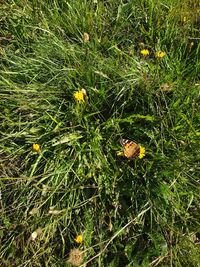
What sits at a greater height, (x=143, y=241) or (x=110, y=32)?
(x=110, y=32)

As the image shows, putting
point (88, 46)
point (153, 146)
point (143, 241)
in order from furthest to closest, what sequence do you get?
point (88, 46) → point (153, 146) → point (143, 241)

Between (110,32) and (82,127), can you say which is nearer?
(82,127)

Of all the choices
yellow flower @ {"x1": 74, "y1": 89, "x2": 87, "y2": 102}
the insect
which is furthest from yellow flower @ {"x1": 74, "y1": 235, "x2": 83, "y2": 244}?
yellow flower @ {"x1": 74, "y1": 89, "x2": 87, "y2": 102}

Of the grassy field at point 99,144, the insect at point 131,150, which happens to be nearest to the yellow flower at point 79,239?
the grassy field at point 99,144

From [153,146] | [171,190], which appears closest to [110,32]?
[153,146]

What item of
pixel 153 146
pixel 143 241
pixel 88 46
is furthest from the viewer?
pixel 88 46

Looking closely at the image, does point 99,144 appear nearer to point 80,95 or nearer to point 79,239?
point 80,95

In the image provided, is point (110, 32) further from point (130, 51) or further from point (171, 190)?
point (171, 190)

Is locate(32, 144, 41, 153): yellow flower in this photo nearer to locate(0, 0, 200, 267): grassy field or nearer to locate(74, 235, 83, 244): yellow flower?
locate(0, 0, 200, 267): grassy field
